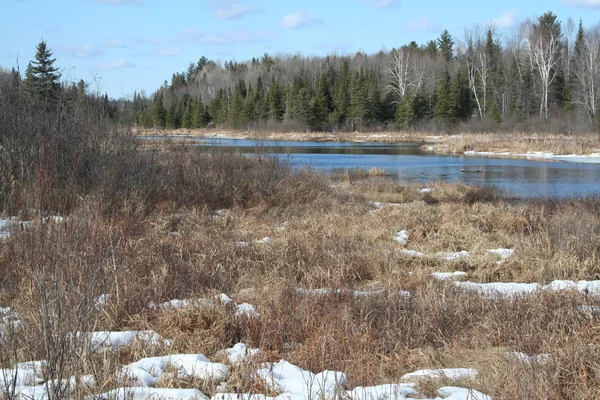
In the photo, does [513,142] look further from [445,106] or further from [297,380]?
[297,380]

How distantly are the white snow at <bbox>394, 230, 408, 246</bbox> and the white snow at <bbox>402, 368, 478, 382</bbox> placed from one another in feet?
17.7

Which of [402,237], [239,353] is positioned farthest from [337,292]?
[402,237]

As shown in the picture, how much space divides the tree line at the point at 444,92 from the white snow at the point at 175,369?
131ft

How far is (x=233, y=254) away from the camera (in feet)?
25.6

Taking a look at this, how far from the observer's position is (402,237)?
10.2 meters

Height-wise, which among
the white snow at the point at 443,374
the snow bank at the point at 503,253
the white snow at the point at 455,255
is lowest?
the white snow at the point at 455,255

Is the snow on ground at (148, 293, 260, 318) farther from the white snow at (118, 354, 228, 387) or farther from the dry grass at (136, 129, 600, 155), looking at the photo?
the dry grass at (136, 129, 600, 155)

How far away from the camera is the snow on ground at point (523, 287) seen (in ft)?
20.9

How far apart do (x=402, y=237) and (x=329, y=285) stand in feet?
12.3

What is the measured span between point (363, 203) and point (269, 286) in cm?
808

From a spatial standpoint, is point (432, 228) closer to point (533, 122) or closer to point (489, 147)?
point (489, 147)

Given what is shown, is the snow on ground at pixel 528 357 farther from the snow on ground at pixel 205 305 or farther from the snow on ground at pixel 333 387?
the snow on ground at pixel 205 305

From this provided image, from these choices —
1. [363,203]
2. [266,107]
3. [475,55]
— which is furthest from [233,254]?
[266,107]

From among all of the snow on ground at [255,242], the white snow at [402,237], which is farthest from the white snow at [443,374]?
the white snow at [402,237]
